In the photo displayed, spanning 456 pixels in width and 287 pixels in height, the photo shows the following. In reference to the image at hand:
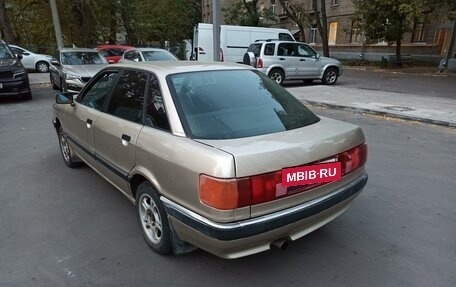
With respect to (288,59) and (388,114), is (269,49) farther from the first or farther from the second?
(388,114)

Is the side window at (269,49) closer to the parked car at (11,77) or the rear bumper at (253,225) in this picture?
the parked car at (11,77)

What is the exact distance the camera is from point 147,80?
3115 mm

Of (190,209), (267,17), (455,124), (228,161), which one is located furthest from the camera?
(267,17)

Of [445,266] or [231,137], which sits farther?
[445,266]

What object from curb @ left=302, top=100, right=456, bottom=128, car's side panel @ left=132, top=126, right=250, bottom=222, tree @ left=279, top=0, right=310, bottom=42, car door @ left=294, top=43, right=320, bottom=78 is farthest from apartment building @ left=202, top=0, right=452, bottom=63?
car's side panel @ left=132, top=126, right=250, bottom=222

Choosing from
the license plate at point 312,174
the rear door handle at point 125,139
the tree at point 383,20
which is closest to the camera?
the license plate at point 312,174

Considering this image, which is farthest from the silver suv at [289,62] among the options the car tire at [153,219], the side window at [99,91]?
the car tire at [153,219]

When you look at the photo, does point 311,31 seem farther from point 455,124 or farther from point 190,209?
point 190,209

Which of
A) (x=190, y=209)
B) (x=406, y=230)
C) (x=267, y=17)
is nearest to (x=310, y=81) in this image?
(x=406, y=230)

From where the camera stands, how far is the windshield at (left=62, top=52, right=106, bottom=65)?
1188 cm

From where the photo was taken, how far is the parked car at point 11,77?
404 inches

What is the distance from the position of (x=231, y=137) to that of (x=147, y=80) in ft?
3.39

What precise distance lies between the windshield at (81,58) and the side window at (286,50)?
21.7ft

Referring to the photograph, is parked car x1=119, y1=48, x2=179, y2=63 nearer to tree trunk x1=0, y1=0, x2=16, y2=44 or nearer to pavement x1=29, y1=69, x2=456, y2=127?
pavement x1=29, y1=69, x2=456, y2=127
